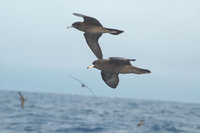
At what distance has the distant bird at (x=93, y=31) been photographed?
368 inches

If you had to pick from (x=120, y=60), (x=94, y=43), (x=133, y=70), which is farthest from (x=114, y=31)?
(x=120, y=60)

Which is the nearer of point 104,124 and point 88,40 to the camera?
point 88,40

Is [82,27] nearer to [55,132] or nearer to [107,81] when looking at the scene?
[107,81]

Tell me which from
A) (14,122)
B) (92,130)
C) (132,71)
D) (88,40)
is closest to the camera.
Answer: (132,71)

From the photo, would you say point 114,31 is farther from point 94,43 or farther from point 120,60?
point 120,60

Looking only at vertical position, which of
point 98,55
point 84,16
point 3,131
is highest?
point 84,16

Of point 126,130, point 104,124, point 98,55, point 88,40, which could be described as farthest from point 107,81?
point 104,124

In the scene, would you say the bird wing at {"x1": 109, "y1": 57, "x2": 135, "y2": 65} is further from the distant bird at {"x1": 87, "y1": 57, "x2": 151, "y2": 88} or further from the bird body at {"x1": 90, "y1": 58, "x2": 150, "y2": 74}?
the bird body at {"x1": 90, "y1": 58, "x2": 150, "y2": 74}

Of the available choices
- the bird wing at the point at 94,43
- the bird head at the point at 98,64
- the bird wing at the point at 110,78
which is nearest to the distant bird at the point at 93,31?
the bird wing at the point at 94,43

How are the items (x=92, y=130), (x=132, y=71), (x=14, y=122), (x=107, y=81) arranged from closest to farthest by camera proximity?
(x=132, y=71) < (x=107, y=81) < (x=92, y=130) < (x=14, y=122)

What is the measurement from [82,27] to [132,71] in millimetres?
1829

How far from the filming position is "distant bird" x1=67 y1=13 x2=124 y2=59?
30.6 ft

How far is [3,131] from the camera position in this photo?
3512 cm

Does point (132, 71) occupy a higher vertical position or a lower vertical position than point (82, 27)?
lower
